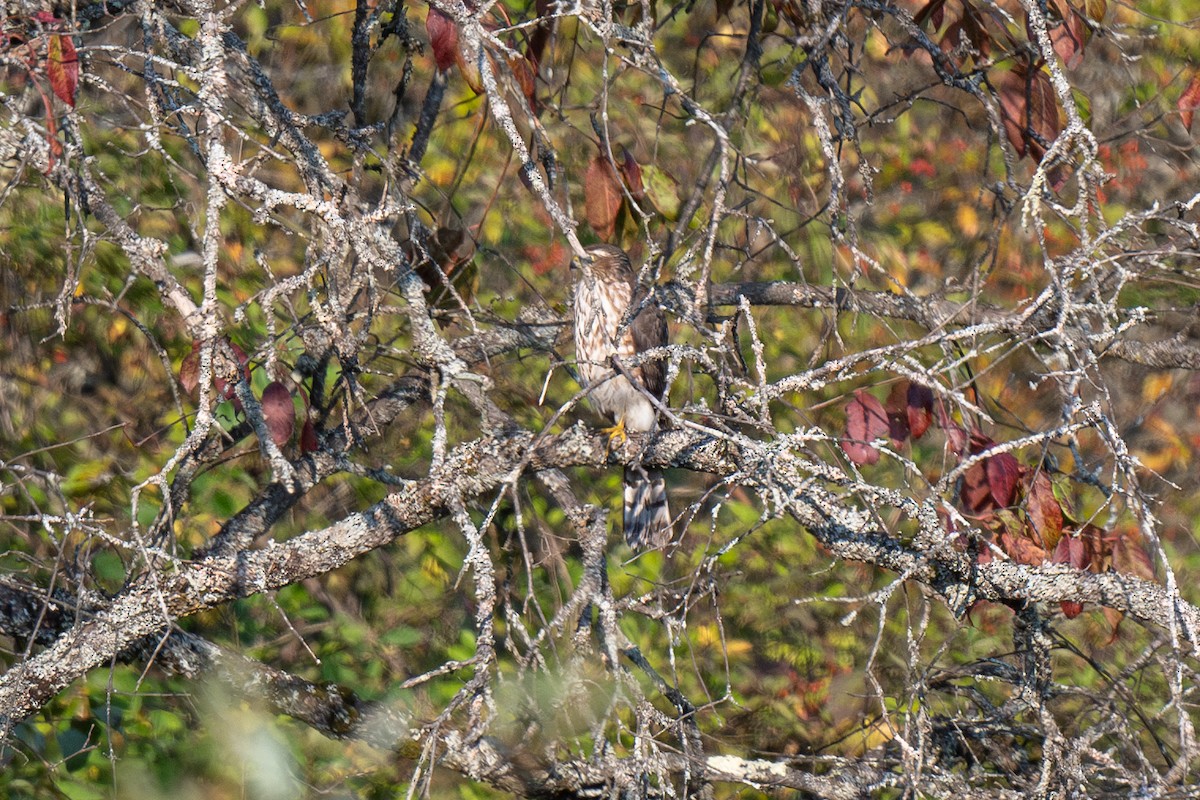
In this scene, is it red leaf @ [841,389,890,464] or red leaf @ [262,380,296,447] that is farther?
red leaf @ [841,389,890,464]

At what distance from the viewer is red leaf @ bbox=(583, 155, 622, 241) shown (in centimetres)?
224

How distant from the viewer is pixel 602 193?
7.36 feet

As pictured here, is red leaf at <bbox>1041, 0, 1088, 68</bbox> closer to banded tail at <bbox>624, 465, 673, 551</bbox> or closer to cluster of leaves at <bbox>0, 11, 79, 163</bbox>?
cluster of leaves at <bbox>0, 11, 79, 163</bbox>

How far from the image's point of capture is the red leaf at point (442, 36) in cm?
211

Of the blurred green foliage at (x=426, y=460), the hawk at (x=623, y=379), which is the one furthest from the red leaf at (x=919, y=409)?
the hawk at (x=623, y=379)

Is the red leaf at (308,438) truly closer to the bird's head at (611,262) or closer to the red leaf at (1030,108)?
the red leaf at (1030,108)

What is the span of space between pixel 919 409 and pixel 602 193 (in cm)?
83

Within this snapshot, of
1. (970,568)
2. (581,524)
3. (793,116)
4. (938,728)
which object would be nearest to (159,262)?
(581,524)

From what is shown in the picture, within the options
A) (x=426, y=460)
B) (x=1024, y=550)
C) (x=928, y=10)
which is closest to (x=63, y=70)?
(x=928, y=10)

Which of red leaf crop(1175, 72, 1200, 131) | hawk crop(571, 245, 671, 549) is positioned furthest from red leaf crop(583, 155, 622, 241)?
hawk crop(571, 245, 671, 549)

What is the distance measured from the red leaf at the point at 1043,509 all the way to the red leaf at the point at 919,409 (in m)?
0.26

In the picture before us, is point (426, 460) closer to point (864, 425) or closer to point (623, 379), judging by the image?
point (623, 379)

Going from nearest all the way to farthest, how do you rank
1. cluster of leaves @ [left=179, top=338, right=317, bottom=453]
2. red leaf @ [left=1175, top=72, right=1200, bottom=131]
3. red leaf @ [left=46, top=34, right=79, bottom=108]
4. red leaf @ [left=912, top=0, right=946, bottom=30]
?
red leaf @ [left=46, top=34, right=79, bottom=108] < cluster of leaves @ [left=179, top=338, right=317, bottom=453] < red leaf @ [left=912, top=0, right=946, bottom=30] < red leaf @ [left=1175, top=72, right=1200, bottom=131]

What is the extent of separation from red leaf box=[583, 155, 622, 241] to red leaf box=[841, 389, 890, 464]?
0.64 metres
